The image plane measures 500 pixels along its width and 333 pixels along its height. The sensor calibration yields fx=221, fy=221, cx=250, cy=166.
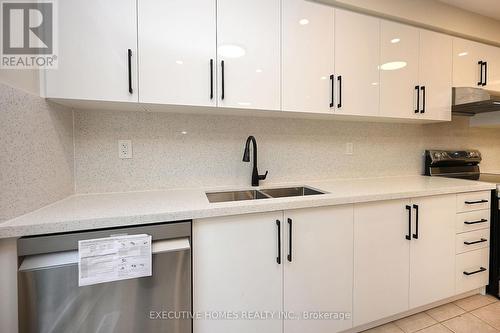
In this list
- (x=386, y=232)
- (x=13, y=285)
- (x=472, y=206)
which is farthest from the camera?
(x=472, y=206)

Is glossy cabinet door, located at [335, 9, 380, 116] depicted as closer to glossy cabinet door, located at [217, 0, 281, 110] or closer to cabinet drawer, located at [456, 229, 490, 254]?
glossy cabinet door, located at [217, 0, 281, 110]

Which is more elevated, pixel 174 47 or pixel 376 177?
pixel 174 47

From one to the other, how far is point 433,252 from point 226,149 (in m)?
1.63

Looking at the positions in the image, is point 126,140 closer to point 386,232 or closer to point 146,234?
point 146,234

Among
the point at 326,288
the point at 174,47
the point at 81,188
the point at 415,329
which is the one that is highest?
the point at 174,47

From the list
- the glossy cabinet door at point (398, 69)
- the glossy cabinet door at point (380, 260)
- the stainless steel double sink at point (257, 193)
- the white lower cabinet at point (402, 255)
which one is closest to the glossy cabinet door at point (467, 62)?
the glossy cabinet door at point (398, 69)

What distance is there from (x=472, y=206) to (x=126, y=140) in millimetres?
2497

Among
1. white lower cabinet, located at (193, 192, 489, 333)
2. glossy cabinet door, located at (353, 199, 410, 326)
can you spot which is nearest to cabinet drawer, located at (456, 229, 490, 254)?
white lower cabinet, located at (193, 192, 489, 333)

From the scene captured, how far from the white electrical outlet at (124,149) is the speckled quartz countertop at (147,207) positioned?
0.80 feet

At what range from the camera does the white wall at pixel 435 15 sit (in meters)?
1.57

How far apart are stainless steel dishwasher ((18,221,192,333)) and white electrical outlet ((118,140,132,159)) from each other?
0.66m

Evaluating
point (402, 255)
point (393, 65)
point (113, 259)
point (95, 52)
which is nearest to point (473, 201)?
point (402, 255)

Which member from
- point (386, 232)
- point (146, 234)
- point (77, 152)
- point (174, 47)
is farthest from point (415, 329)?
point (77, 152)

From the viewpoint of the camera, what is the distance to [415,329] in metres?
1.46
